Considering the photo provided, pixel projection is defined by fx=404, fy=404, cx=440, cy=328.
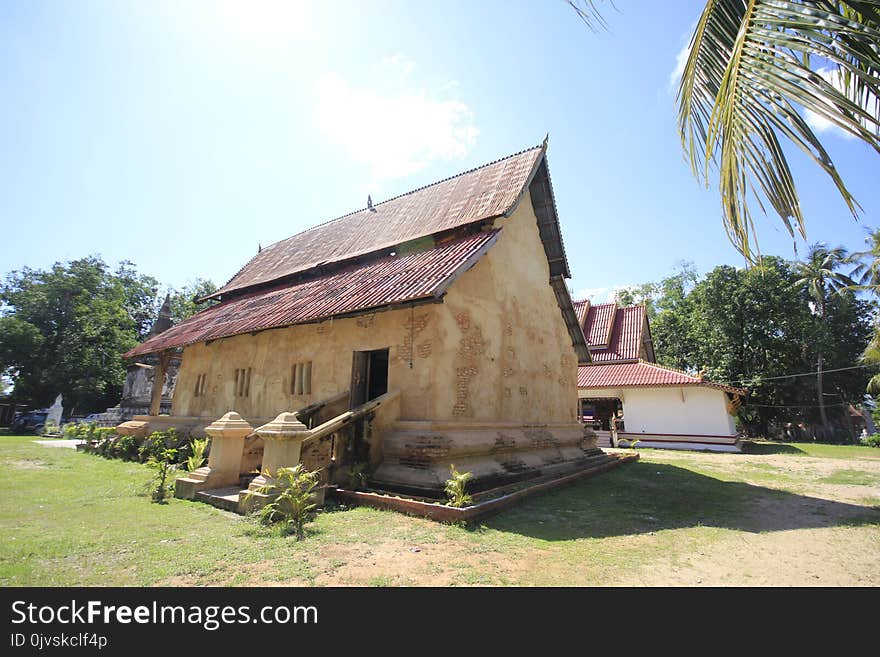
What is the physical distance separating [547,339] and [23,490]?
37.7ft

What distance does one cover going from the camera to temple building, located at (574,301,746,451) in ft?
62.2

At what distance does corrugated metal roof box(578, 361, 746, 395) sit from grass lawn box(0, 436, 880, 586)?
11932 millimetres

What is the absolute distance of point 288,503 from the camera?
532 cm

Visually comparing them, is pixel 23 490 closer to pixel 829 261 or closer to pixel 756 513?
pixel 756 513

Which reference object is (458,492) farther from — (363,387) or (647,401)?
(647,401)

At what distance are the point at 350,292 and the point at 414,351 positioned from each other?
2460mm

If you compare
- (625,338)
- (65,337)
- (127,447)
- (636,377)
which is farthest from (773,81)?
(65,337)

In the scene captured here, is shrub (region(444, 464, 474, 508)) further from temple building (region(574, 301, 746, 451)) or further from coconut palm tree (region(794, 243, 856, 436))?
coconut palm tree (region(794, 243, 856, 436))

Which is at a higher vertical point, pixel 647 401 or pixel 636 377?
pixel 636 377

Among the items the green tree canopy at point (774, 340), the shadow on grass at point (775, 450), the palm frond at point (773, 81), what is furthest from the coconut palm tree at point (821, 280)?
the palm frond at point (773, 81)

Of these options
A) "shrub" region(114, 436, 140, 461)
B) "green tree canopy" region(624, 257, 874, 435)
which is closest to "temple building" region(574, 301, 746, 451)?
"green tree canopy" region(624, 257, 874, 435)

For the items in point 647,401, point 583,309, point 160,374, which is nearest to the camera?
point 160,374

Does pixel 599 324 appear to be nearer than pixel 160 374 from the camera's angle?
No
